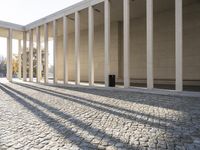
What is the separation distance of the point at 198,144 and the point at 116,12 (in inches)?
642

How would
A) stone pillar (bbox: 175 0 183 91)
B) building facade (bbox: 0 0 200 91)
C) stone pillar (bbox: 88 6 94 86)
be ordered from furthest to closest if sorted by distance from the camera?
stone pillar (bbox: 88 6 94 86)
building facade (bbox: 0 0 200 91)
stone pillar (bbox: 175 0 183 91)

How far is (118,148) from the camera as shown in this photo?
3510 mm

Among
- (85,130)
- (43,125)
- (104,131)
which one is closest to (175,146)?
(104,131)

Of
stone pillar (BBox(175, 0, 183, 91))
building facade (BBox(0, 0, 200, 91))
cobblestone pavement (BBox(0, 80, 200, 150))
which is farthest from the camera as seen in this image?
building facade (BBox(0, 0, 200, 91))

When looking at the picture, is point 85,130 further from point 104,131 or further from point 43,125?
point 43,125

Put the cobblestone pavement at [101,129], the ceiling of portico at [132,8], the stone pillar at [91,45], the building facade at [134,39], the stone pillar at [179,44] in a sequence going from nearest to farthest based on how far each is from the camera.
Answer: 1. the cobblestone pavement at [101,129]
2. the stone pillar at [179,44]
3. the building facade at [134,39]
4. the stone pillar at [91,45]
5. the ceiling of portico at [132,8]

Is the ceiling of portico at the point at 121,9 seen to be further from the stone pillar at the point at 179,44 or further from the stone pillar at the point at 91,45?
the stone pillar at the point at 179,44

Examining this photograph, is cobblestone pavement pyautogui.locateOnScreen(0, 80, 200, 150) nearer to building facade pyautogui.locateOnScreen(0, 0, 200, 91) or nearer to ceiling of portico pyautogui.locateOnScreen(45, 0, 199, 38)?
building facade pyautogui.locateOnScreen(0, 0, 200, 91)

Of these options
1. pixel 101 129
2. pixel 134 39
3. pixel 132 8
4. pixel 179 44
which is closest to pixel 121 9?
pixel 132 8

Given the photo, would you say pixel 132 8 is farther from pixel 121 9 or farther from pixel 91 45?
pixel 91 45

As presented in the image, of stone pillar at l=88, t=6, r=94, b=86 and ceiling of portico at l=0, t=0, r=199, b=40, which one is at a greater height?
ceiling of portico at l=0, t=0, r=199, b=40

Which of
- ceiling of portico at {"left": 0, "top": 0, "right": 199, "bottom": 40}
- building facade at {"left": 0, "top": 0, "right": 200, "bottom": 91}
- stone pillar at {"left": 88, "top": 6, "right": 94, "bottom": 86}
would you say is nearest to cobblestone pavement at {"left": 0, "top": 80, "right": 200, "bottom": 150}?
building facade at {"left": 0, "top": 0, "right": 200, "bottom": 91}

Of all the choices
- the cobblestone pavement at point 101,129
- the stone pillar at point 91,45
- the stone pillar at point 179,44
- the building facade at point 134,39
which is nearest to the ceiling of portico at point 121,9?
the building facade at point 134,39

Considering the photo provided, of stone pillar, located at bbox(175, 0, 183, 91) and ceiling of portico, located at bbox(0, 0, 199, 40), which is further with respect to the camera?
ceiling of portico, located at bbox(0, 0, 199, 40)
